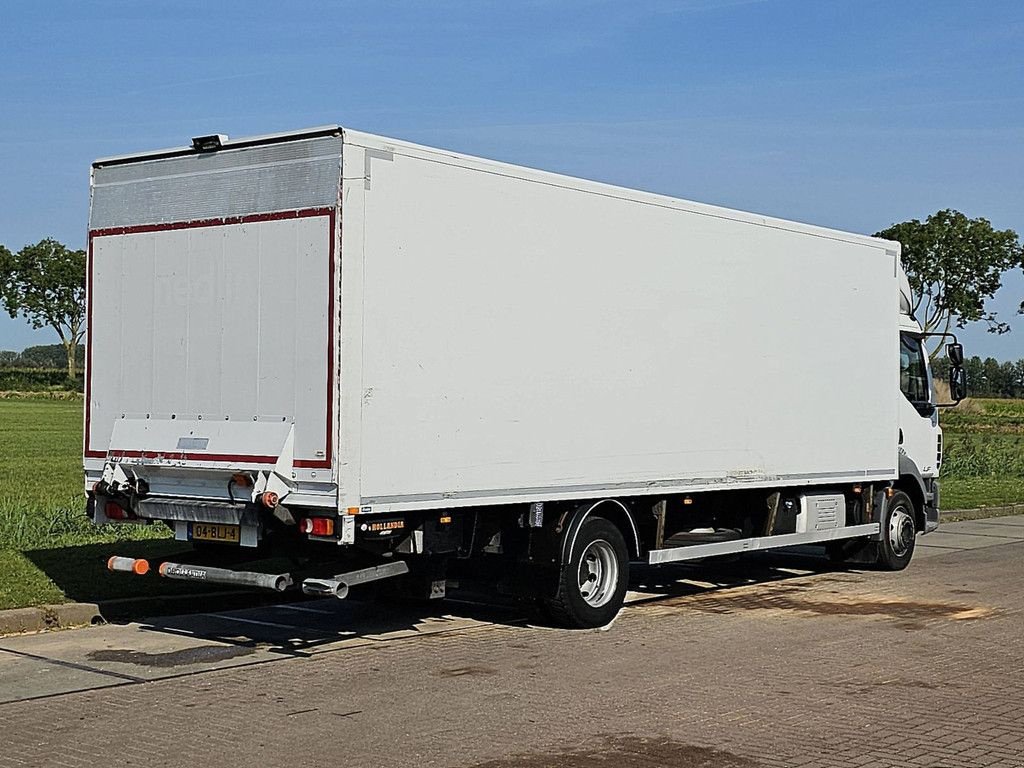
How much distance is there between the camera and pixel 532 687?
31.1 ft

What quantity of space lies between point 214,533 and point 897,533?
8529 millimetres

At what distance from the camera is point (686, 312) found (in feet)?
41.3

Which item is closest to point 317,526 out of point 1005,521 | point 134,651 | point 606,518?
point 134,651

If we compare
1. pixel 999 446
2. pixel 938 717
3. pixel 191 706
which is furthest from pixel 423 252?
pixel 999 446

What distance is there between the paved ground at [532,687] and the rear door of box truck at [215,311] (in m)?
1.38

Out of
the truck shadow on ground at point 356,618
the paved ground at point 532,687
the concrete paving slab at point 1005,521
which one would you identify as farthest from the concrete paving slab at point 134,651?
the concrete paving slab at point 1005,521

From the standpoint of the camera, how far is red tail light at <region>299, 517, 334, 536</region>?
9.87 m

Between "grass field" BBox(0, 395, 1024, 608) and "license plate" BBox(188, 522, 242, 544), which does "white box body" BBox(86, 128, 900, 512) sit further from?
"grass field" BBox(0, 395, 1024, 608)

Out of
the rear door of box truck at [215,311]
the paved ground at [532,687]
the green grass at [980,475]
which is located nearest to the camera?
the paved ground at [532,687]

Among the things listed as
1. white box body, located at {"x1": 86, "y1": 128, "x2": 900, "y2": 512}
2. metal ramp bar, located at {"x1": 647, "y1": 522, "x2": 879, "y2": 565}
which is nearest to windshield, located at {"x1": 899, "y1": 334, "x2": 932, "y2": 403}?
metal ramp bar, located at {"x1": 647, "y1": 522, "x2": 879, "y2": 565}

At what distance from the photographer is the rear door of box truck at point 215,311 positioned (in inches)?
387

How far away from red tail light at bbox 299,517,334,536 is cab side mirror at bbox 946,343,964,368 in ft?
29.7

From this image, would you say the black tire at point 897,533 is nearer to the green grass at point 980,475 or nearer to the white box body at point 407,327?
the white box body at point 407,327

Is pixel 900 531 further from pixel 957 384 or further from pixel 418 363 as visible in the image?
pixel 418 363
